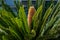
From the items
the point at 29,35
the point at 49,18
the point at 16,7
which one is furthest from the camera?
the point at 16,7

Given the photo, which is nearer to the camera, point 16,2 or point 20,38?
point 20,38

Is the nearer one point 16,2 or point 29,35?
point 29,35

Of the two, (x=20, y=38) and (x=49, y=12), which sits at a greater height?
(x=49, y=12)

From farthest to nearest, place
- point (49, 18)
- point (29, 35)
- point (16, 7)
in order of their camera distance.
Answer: point (16, 7), point (49, 18), point (29, 35)

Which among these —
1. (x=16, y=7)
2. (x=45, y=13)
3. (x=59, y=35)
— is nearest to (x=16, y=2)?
(x=16, y=7)

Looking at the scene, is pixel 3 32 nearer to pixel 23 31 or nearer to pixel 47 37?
pixel 23 31

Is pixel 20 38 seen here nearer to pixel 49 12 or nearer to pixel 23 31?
pixel 23 31

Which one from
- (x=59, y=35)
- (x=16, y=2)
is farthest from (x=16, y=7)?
(x=59, y=35)

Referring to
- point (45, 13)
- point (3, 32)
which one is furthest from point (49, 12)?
point (3, 32)
